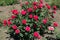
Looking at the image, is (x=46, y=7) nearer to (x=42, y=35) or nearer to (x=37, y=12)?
(x=37, y=12)

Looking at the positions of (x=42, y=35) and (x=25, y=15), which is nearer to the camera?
(x=25, y=15)

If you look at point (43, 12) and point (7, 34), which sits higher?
point (43, 12)

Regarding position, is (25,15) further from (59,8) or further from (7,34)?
(59,8)

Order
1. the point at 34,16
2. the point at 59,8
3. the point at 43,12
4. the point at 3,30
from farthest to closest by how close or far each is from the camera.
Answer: the point at 59,8
the point at 3,30
the point at 43,12
the point at 34,16

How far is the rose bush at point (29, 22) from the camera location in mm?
6171

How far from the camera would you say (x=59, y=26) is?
7.45m

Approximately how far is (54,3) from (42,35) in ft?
8.25

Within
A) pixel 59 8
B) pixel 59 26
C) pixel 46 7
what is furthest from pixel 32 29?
pixel 59 8

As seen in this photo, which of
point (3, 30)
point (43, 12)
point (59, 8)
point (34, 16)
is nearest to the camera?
point (34, 16)

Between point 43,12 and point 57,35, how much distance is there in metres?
0.74

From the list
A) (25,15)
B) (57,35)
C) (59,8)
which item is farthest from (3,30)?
(59,8)

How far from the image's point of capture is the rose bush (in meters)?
6.17

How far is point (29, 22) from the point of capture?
6285mm

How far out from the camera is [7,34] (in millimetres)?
6965
